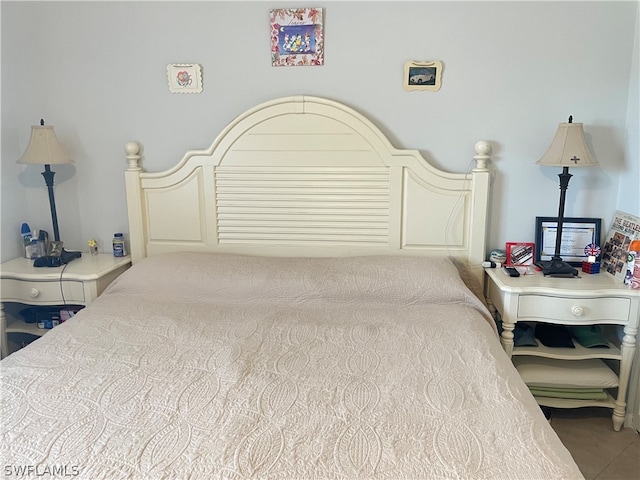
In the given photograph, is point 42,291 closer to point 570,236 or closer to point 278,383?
point 278,383

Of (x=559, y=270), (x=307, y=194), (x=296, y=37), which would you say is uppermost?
(x=296, y=37)

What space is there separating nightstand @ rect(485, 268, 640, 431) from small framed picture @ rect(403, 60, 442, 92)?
3.22 feet

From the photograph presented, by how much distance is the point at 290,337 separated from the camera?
189cm

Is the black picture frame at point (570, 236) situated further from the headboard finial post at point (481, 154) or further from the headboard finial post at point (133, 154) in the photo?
the headboard finial post at point (133, 154)

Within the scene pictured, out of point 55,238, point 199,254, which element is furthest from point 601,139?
point 55,238

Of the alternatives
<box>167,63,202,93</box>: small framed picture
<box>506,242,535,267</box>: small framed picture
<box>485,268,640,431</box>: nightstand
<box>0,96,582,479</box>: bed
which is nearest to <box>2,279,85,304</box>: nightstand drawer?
<box>0,96,582,479</box>: bed

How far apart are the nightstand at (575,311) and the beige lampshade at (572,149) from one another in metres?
0.52

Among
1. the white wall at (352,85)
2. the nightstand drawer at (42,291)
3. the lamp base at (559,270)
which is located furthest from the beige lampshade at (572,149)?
the nightstand drawer at (42,291)

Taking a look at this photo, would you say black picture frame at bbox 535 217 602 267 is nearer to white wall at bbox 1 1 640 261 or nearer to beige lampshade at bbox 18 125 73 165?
white wall at bbox 1 1 640 261

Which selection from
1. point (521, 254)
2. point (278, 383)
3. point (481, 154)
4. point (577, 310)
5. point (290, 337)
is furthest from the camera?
point (521, 254)

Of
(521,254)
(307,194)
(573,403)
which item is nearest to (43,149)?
(307,194)

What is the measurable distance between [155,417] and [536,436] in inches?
39.6

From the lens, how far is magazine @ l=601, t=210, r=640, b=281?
2260 millimetres

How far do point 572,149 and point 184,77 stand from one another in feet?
6.24
